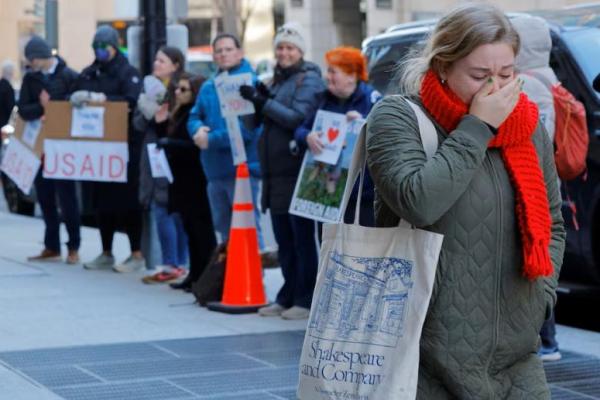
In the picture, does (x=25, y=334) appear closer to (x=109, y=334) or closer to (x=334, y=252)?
(x=109, y=334)

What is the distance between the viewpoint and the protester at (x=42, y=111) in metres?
11.7

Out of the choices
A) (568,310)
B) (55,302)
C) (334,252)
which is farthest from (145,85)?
(334,252)

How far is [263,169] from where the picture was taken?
8664 mm

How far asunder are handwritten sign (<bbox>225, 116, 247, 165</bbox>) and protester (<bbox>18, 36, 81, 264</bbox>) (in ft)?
9.27

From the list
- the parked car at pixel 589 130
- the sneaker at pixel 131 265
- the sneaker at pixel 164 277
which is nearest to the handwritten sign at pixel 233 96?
the parked car at pixel 589 130

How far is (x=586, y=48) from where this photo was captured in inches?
347

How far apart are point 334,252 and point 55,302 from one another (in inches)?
247

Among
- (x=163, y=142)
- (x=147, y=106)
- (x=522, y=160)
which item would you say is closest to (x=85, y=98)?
(x=147, y=106)

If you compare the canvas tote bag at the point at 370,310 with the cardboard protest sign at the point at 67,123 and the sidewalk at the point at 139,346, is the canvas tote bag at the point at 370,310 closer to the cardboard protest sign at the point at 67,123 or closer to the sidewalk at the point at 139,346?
the sidewalk at the point at 139,346

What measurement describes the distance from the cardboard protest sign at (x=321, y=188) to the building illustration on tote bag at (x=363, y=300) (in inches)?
187

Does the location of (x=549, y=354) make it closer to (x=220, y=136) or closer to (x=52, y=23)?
(x=220, y=136)

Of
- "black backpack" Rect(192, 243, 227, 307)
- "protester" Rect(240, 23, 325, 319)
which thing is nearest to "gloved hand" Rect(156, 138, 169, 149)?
"black backpack" Rect(192, 243, 227, 307)

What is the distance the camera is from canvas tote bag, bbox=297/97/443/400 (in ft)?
10.5

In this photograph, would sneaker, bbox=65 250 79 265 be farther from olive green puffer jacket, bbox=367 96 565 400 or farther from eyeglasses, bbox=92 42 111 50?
olive green puffer jacket, bbox=367 96 565 400
